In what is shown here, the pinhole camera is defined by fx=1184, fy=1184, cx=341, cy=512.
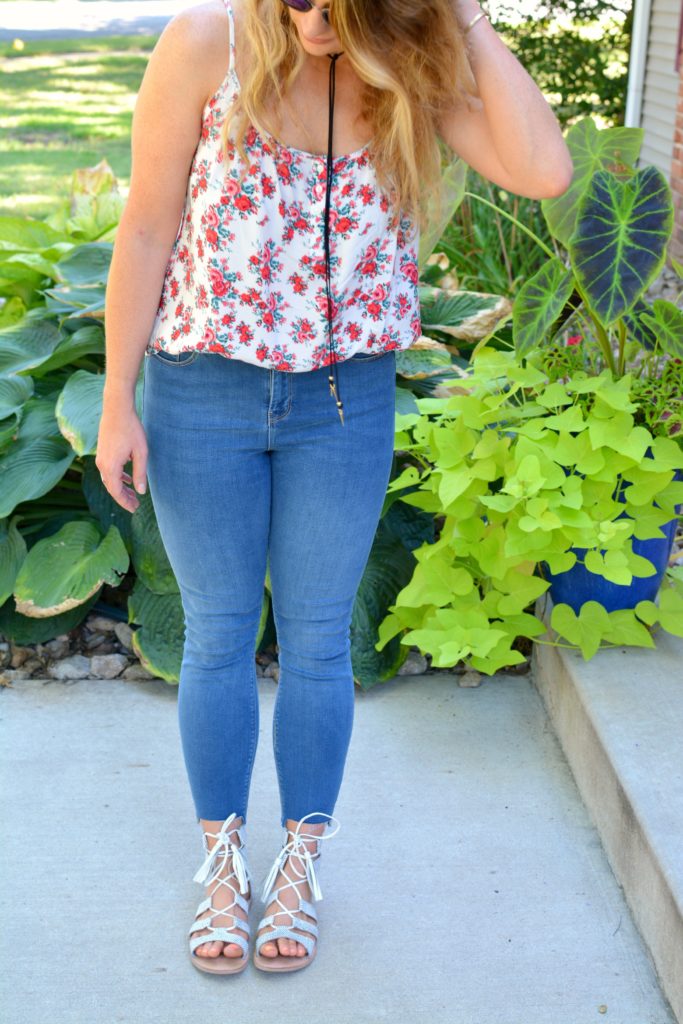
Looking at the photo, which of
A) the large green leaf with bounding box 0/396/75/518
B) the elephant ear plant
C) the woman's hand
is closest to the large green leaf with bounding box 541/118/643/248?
the elephant ear plant

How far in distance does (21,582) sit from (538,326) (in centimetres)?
134

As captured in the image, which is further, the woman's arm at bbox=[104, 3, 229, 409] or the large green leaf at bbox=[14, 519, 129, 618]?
the large green leaf at bbox=[14, 519, 129, 618]

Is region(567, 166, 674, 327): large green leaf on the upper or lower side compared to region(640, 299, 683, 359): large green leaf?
upper

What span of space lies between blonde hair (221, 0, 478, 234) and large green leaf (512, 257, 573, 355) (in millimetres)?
866

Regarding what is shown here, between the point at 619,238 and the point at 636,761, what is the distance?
1038mm

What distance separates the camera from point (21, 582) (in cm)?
281

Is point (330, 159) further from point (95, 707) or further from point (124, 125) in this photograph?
point (124, 125)

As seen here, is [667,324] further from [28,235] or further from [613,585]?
[28,235]

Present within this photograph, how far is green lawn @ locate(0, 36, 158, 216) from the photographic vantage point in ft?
27.2

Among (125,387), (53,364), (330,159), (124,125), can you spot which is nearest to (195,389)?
(125,387)

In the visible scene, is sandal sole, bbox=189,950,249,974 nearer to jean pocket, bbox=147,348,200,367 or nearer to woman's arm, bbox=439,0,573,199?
jean pocket, bbox=147,348,200,367

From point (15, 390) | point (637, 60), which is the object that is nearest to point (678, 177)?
point (637, 60)

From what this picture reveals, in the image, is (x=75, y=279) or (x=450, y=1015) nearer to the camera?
(x=450, y=1015)

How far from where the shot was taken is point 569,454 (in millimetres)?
2451
